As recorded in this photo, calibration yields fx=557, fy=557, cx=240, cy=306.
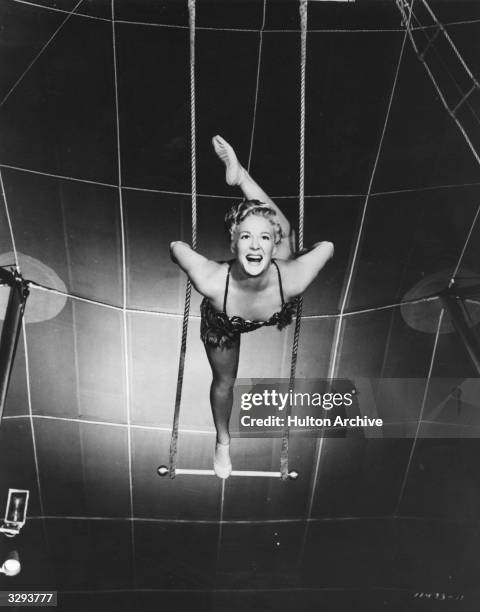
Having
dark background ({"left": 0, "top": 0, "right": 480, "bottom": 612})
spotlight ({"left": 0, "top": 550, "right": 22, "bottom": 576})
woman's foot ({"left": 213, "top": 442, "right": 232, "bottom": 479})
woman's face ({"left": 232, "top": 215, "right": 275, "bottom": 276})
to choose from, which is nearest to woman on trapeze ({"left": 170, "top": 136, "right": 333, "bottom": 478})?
woman's face ({"left": 232, "top": 215, "right": 275, "bottom": 276})

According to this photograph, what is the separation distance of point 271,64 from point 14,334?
7.40 feet

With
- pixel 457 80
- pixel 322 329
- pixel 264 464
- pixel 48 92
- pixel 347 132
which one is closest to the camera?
pixel 457 80

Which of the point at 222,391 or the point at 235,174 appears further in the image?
the point at 222,391

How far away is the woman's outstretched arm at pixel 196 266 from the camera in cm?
247

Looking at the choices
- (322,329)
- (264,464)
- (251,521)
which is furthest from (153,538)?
(322,329)

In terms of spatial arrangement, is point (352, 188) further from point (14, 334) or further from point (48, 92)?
point (14, 334)

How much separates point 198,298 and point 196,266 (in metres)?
1.65

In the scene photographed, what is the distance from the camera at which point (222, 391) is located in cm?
288

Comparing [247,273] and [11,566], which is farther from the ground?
[247,273]

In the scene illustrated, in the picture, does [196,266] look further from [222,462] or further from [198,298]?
[198,298]

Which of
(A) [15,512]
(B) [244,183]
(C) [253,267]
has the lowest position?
(A) [15,512]

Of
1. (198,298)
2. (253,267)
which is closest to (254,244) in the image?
(253,267)

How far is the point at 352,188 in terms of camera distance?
3768 millimetres

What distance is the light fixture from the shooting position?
130 inches
